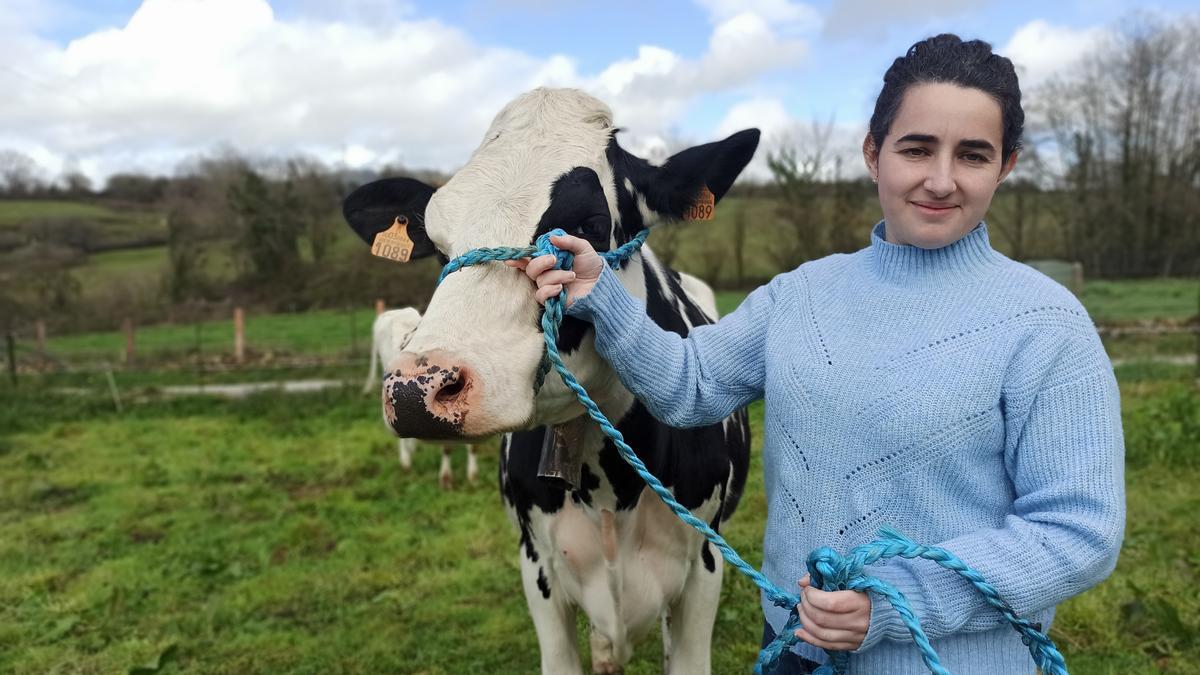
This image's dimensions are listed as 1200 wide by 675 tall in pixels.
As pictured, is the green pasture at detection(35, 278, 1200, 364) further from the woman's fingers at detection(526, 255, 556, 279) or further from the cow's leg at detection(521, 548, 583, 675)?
the woman's fingers at detection(526, 255, 556, 279)

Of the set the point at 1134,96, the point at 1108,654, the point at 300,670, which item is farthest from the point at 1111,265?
the point at 300,670

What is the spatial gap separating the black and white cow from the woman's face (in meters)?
Result: 0.73

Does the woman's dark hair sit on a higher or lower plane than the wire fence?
higher

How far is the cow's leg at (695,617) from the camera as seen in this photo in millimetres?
2756

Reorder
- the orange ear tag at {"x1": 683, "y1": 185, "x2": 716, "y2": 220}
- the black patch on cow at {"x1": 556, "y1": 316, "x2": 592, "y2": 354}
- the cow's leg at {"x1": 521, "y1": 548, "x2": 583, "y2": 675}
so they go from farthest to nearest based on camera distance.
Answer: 1. the cow's leg at {"x1": 521, "y1": 548, "x2": 583, "y2": 675}
2. the orange ear tag at {"x1": 683, "y1": 185, "x2": 716, "y2": 220}
3. the black patch on cow at {"x1": 556, "y1": 316, "x2": 592, "y2": 354}

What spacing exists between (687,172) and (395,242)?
90cm

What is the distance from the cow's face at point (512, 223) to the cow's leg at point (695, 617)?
99 cm

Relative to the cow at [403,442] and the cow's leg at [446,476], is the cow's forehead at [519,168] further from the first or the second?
the cow's leg at [446,476]

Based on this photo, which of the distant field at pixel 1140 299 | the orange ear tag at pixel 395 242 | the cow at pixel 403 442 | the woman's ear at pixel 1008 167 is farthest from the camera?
the distant field at pixel 1140 299

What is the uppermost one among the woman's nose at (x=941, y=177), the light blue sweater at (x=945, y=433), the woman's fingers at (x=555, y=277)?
the woman's nose at (x=941, y=177)

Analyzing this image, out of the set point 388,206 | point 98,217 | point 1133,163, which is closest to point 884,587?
point 388,206

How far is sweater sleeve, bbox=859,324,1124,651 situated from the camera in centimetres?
132

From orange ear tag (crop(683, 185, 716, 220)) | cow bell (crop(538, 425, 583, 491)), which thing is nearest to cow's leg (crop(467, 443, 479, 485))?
cow bell (crop(538, 425, 583, 491))

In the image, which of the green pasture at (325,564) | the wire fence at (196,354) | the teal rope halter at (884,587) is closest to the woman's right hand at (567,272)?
the teal rope halter at (884,587)
